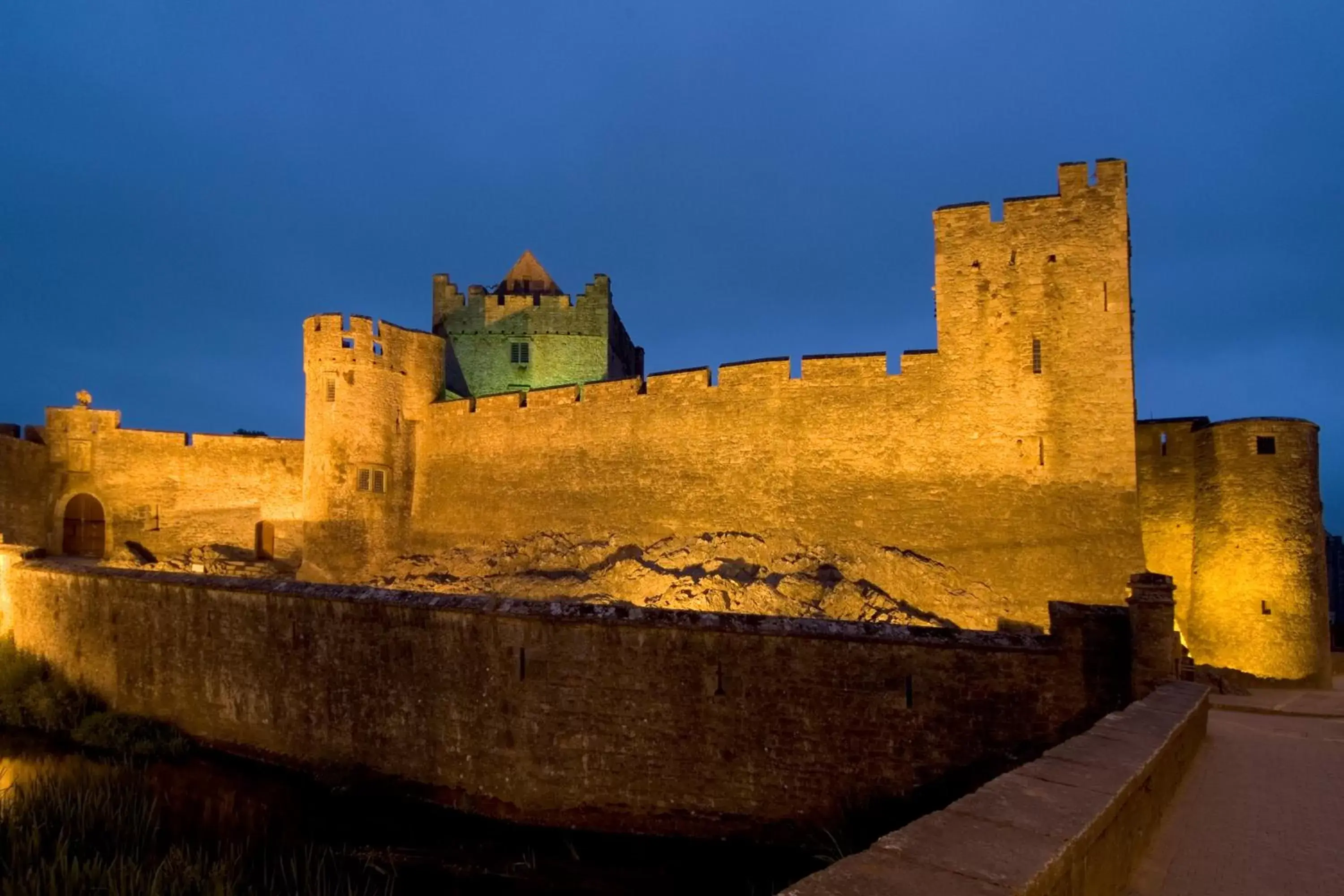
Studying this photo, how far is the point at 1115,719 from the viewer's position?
5.51 m

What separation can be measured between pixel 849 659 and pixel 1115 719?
2574mm

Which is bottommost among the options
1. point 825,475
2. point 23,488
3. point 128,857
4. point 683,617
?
point 128,857

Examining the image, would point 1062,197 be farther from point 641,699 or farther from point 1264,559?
point 641,699

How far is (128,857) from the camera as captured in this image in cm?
702

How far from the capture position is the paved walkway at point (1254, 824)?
4059 mm

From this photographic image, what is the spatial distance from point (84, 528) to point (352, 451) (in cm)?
908

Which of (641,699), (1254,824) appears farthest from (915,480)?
(1254,824)

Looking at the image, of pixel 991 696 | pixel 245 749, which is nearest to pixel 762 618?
pixel 991 696

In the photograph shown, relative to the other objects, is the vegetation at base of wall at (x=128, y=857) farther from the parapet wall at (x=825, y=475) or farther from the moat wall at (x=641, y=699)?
the parapet wall at (x=825, y=475)

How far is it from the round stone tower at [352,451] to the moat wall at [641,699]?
10009 millimetres

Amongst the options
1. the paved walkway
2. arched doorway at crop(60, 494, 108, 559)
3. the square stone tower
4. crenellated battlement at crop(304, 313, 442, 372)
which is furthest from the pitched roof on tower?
the paved walkway

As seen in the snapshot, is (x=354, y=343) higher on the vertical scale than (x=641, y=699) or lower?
higher

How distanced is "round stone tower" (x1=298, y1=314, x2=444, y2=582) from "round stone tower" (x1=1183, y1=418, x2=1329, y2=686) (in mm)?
18838

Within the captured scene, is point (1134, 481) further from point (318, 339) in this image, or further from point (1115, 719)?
point (318, 339)
